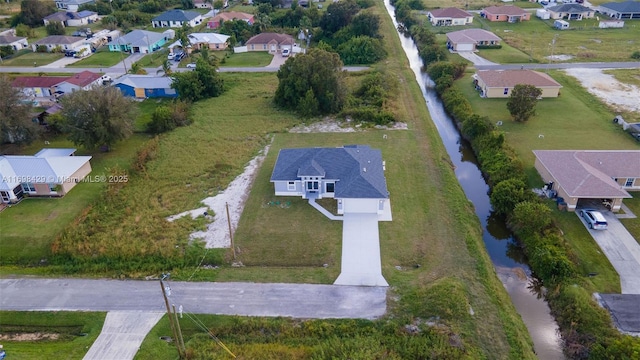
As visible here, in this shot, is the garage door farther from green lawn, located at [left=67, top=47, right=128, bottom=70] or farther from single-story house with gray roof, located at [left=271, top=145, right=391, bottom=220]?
green lawn, located at [left=67, top=47, right=128, bottom=70]

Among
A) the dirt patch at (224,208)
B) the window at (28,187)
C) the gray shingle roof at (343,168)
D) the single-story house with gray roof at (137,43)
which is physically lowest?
the dirt patch at (224,208)

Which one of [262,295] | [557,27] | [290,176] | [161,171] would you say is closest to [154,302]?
[262,295]

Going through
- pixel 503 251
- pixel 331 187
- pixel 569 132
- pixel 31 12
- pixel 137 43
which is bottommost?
pixel 503 251

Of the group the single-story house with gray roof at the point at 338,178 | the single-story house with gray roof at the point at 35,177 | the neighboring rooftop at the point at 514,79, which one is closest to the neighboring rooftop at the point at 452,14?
the neighboring rooftop at the point at 514,79

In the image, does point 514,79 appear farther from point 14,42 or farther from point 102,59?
point 14,42

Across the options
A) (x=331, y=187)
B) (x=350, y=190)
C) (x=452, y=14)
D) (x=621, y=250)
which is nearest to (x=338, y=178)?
(x=331, y=187)

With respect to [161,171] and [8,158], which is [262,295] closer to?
[161,171]

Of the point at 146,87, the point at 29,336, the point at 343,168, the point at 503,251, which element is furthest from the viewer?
the point at 146,87

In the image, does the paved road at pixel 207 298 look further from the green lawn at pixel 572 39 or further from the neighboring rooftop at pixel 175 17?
the neighboring rooftop at pixel 175 17
